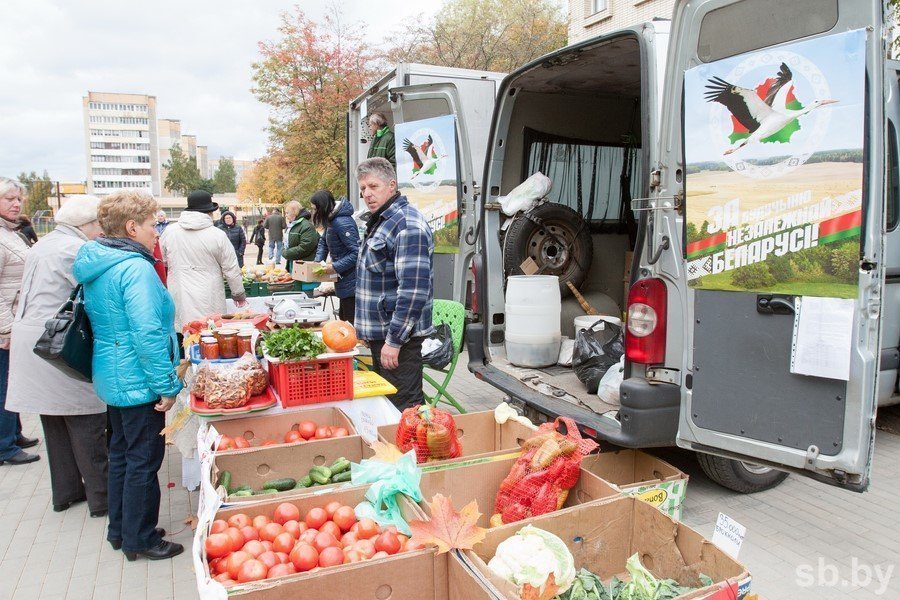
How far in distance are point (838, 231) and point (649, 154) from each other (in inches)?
38.9

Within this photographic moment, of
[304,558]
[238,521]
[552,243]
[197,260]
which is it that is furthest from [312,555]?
[197,260]

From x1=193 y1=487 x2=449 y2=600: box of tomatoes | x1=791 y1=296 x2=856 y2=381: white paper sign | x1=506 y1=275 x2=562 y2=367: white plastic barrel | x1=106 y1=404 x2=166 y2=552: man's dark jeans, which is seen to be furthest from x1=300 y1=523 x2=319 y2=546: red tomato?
x1=506 y1=275 x2=562 y2=367: white plastic barrel

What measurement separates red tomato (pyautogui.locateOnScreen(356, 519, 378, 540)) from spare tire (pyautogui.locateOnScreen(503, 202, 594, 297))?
3.18 metres

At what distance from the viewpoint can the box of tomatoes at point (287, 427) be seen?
3049mm

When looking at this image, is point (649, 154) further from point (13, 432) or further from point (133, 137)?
point (133, 137)

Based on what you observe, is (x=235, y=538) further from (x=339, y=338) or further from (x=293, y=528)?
(x=339, y=338)

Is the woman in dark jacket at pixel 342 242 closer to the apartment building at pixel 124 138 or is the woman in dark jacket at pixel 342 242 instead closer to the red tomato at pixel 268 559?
the red tomato at pixel 268 559

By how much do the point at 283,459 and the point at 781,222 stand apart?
240 cm

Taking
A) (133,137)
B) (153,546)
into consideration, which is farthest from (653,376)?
(133,137)

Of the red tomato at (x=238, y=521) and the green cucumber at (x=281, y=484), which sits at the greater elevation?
the red tomato at (x=238, y=521)

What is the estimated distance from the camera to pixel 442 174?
652cm

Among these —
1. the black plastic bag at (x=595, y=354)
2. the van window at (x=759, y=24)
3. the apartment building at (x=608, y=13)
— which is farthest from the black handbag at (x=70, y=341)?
the apartment building at (x=608, y=13)

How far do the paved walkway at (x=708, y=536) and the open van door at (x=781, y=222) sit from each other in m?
0.66

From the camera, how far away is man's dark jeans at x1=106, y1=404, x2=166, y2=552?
316 cm
